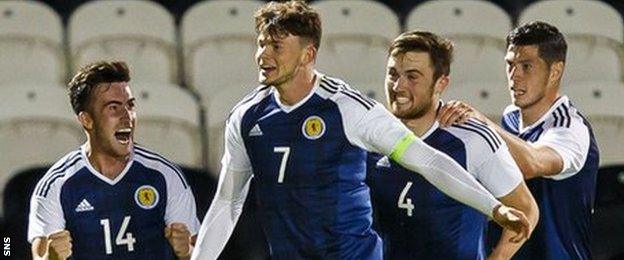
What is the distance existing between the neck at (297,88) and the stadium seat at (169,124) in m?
2.92

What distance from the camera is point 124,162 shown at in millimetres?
7398

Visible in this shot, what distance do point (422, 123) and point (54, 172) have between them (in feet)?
4.80

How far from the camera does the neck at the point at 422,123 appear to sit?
7.01 meters

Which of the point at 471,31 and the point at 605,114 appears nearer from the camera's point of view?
the point at 605,114

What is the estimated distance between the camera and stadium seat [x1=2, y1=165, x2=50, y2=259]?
887 cm

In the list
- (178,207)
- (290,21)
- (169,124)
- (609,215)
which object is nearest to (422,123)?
(290,21)

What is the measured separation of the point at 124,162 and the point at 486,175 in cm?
145

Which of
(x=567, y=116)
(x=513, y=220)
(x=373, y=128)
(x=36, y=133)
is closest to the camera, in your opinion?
(x=513, y=220)

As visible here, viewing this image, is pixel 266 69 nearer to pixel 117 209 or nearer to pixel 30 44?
pixel 117 209

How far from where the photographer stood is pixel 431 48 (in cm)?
→ 712

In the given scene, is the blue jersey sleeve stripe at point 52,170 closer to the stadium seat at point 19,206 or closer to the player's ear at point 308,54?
the player's ear at point 308,54

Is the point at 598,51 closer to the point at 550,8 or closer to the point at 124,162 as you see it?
the point at 550,8

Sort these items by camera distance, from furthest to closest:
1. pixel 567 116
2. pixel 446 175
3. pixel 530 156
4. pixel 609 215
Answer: pixel 609 215, pixel 567 116, pixel 530 156, pixel 446 175

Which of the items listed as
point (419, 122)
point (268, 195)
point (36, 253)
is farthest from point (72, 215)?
point (419, 122)
